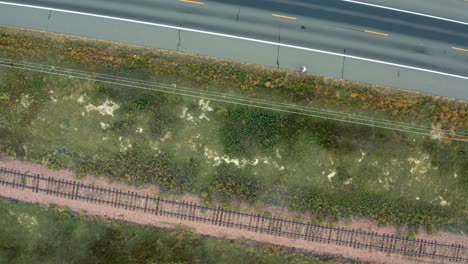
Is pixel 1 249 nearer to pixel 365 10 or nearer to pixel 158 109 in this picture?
pixel 158 109

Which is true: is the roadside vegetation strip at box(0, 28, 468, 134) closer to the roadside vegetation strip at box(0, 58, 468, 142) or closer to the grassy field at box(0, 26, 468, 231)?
the grassy field at box(0, 26, 468, 231)

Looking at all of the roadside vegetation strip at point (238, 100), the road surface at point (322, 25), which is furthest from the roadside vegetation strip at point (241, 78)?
the road surface at point (322, 25)

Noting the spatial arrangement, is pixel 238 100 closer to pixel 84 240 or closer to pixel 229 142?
pixel 229 142

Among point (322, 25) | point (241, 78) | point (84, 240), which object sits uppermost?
point (322, 25)

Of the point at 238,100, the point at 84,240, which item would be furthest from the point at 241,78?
the point at 84,240

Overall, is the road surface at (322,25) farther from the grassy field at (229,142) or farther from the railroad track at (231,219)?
the railroad track at (231,219)
